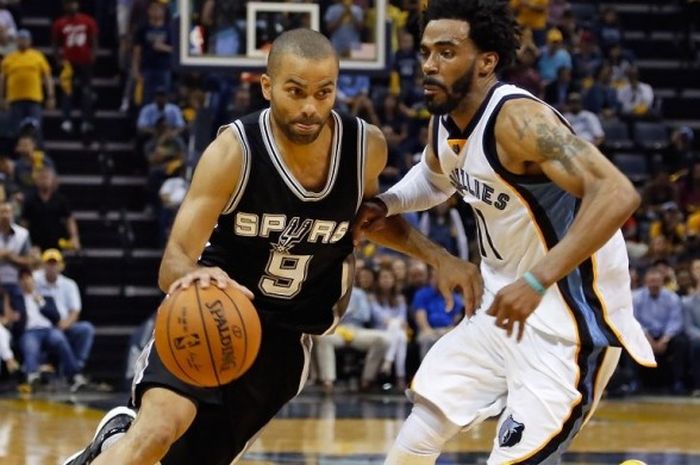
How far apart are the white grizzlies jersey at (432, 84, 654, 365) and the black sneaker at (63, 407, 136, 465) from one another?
1.46 metres

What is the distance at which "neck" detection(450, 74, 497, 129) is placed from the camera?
17.4ft

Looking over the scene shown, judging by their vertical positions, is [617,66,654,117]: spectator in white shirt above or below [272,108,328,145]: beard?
below

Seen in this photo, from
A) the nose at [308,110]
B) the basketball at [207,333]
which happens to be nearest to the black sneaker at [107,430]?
the basketball at [207,333]

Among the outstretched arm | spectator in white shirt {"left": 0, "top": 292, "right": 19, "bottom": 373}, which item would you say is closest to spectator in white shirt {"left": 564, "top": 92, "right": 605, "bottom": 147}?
spectator in white shirt {"left": 0, "top": 292, "right": 19, "bottom": 373}

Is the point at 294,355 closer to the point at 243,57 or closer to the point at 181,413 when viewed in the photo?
the point at 181,413

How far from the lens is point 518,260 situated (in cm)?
532

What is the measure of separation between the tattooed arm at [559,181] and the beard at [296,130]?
2.13 ft

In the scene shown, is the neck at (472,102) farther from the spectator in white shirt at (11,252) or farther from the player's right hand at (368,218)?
the spectator in white shirt at (11,252)

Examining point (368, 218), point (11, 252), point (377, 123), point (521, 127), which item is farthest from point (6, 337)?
point (521, 127)

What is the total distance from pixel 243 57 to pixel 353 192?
8.74m

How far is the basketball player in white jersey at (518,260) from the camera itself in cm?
492

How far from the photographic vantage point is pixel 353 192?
5586 millimetres

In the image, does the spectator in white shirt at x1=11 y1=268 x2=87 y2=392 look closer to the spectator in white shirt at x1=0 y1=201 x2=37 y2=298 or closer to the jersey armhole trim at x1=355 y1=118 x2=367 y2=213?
the spectator in white shirt at x1=0 y1=201 x2=37 y2=298

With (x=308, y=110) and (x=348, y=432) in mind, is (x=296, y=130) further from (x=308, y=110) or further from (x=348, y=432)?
(x=348, y=432)
